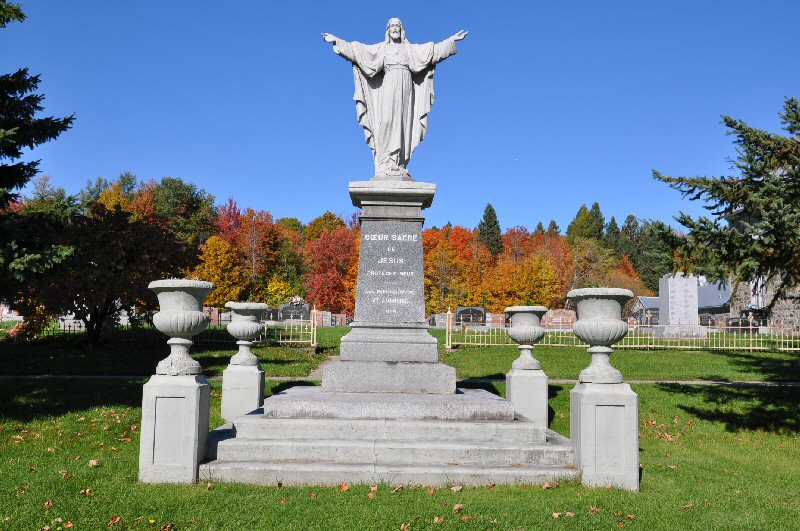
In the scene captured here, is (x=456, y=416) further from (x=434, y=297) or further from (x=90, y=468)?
(x=434, y=297)

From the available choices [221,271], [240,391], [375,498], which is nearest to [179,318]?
[375,498]

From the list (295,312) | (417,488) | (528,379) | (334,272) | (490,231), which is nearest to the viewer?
(417,488)

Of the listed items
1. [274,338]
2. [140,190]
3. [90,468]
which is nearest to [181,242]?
[274,338]

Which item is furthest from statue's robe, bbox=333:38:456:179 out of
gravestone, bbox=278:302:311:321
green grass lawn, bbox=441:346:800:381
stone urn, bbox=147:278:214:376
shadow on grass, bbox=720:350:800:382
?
gravestone, bbox=278:302:311:321

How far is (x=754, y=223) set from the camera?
319 inches

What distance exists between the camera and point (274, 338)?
2225 centimetres

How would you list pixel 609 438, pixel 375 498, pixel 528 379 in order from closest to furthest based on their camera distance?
pixel 375 498, pixel 609 438, pixel 528 379

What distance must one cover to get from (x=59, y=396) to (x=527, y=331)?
853 centimetres

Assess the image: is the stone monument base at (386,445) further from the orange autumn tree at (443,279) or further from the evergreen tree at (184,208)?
Answer: the evergreen tree at (184,208)

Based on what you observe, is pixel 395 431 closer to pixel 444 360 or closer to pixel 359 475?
pixel 359 475

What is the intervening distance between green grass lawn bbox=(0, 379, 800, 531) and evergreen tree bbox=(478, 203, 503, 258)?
6587 cm

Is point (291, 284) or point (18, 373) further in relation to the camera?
point (291, 284)

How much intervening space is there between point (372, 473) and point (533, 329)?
14.0 feet

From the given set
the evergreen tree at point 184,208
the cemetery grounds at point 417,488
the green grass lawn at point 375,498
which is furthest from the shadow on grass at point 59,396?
the evergreen tree at point 184,208
